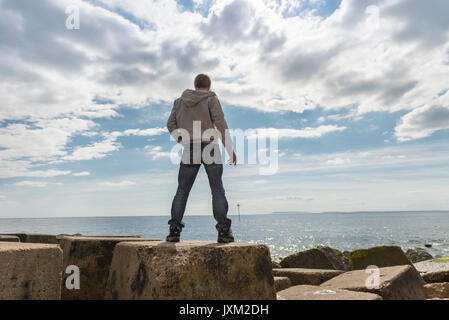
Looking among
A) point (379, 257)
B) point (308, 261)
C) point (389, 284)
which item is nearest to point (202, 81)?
point (389, 284)

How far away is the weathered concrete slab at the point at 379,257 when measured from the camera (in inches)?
313

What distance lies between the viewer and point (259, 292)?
9.71ft

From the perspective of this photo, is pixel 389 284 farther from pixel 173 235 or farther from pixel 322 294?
pixel 173 235

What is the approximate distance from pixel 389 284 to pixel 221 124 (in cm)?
290

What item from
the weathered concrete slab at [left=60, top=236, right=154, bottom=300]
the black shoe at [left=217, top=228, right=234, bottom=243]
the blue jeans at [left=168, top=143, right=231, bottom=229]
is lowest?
the weathered concrete slab at [left=60, top=236, right=154, bottom=300]

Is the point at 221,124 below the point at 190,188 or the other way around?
the other way around

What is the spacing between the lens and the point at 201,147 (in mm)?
3797

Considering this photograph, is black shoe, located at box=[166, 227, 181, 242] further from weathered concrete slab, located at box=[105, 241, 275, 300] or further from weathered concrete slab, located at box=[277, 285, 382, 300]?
weathered concrete slab, located at box=[277, 285, 382, 300]

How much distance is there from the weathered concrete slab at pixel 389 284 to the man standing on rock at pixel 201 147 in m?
2.09

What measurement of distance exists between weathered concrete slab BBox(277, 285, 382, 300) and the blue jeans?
1174mm

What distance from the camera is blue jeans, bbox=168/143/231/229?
145 inches

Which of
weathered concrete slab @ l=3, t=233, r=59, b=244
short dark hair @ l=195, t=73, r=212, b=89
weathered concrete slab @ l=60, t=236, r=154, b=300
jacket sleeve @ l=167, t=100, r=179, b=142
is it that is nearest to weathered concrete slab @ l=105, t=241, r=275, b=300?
weathered concrete slab @ l=60, t=236, r=154, b=300
